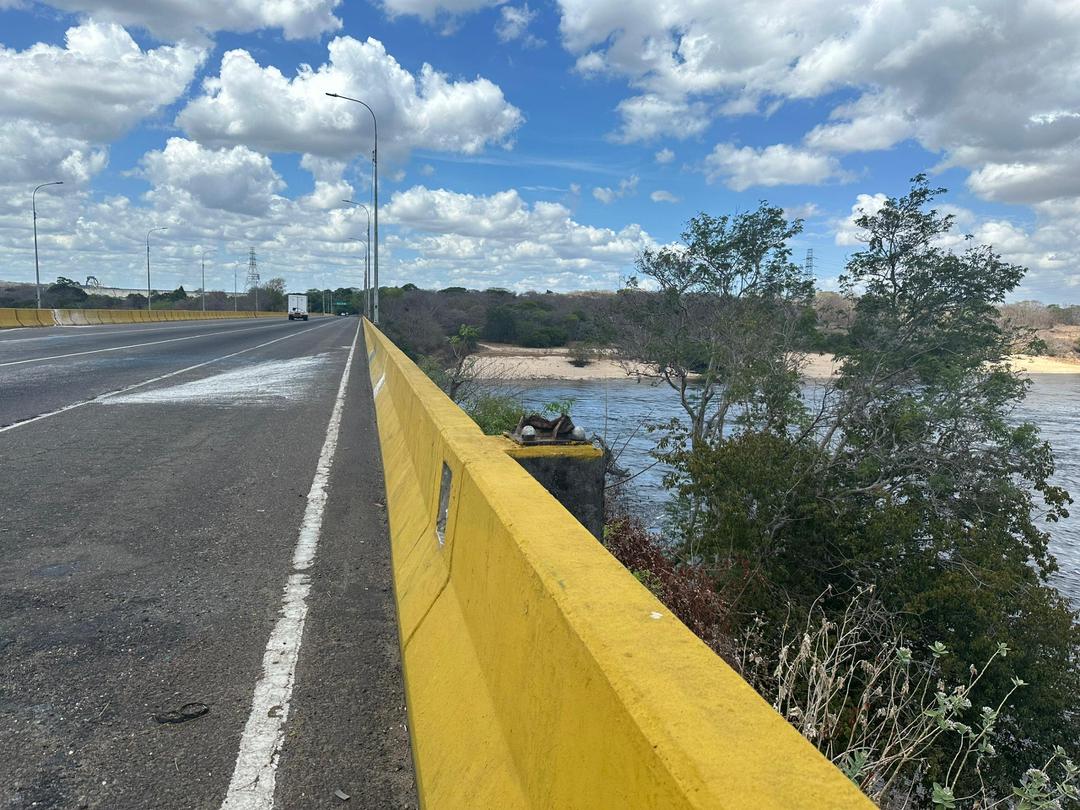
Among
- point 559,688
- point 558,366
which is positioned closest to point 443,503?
point 559,688

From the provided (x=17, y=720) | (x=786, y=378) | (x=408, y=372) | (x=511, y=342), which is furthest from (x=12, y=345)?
(x=511, y=342)

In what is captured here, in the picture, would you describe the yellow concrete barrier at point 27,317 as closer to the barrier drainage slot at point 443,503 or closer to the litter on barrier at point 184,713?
the barrier drainage slot at point 443,503

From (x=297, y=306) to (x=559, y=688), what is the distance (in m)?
82.1

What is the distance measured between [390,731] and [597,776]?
178 centimetres

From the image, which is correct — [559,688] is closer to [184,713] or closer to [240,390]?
[184,713]

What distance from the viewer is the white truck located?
3086 inches

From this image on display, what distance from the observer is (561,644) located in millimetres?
1820

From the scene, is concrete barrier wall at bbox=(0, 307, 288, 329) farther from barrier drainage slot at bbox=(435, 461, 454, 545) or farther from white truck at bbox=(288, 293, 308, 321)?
barrier drainage slot at bbox=(435, 461, 454, 545)

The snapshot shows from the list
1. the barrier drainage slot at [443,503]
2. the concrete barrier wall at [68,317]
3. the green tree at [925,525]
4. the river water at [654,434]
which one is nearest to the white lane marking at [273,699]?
the barrier drainage slot at [443,503]

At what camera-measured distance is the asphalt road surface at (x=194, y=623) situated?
2.76m

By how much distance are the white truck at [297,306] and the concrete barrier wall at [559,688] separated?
7946 cm

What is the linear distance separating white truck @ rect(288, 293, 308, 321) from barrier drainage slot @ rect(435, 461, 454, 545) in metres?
78.5

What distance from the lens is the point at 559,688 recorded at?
1797 millimetres

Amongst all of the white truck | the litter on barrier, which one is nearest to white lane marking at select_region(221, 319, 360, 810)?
the litter on barrier
